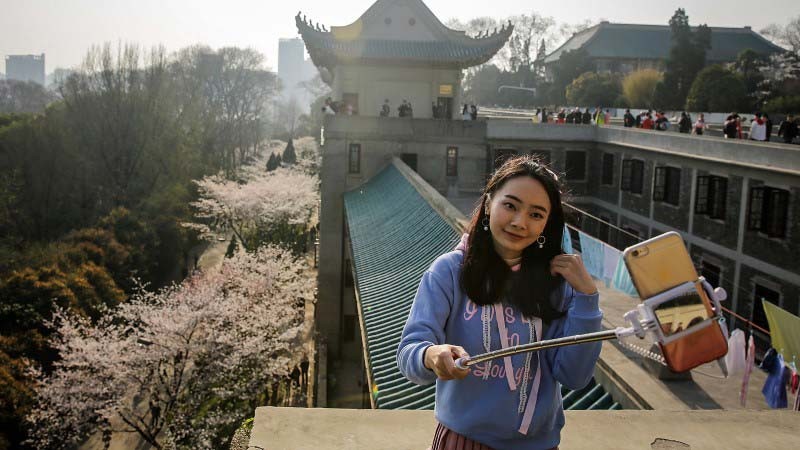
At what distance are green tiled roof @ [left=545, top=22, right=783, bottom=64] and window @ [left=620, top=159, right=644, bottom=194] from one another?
40.9 metres

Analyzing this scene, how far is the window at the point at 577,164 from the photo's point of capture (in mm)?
29844

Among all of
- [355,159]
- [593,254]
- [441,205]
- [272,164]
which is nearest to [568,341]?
[441,205]

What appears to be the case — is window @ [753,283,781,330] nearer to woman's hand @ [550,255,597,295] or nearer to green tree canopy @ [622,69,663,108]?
woman's hand @ [550,255,597,295]

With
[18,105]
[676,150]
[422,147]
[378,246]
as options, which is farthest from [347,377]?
[18,105]

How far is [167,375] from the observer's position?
18.0 m

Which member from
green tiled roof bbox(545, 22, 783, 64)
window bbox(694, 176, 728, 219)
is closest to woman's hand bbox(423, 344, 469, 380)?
window bbox(694, 176, 728, 219)

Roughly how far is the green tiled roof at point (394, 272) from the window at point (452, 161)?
5.65m

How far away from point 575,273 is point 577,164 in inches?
1113

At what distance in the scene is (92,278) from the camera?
73.2 feet

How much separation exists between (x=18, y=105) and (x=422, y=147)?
286ft

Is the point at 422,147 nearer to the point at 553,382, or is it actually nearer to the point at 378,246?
the point at 378,246

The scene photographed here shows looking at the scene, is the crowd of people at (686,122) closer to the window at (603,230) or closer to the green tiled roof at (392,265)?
the window at (603,230)

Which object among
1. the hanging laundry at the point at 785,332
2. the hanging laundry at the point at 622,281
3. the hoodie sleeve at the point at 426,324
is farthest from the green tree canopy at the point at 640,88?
the hoodie sleeve at the point at 426,324

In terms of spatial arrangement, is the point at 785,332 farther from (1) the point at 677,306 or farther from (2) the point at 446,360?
(2) the point at 446,360
